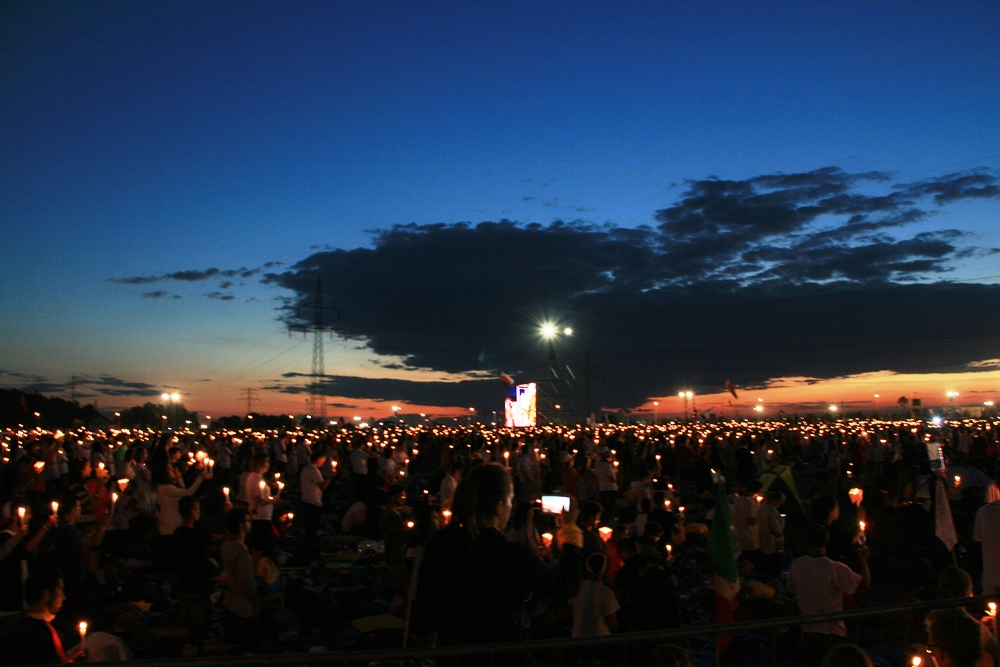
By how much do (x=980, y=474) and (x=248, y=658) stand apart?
15.2 m

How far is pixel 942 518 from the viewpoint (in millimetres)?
8523

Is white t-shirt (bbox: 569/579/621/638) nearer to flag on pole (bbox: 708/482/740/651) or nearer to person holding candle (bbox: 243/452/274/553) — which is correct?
flag on pole (bbox: 708/482/740/651)

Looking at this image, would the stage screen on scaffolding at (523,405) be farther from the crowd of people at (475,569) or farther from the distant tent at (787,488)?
the distant tent at (787,488)

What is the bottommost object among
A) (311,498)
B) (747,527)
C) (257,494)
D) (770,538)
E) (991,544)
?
(770,538)

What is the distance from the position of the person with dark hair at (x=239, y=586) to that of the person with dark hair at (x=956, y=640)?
17.9 feet

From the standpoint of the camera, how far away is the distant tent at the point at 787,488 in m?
13.4

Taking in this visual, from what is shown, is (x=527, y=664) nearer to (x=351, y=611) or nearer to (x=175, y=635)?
(x=175, y=635)

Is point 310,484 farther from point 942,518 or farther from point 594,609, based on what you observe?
point 942,518

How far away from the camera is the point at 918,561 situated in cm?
1075

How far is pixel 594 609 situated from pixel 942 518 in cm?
491

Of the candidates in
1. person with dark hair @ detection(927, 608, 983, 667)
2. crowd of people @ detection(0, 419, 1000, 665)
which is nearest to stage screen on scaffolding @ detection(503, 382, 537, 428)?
crowd of people @ detection(0, 419, 1000, 665)

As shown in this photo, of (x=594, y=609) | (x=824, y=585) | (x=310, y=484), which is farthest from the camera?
(x=310, y=484)

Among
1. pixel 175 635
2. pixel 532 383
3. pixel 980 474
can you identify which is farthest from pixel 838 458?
pixel 532 383

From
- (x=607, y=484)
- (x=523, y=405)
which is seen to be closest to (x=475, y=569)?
(x=607, y=484)
